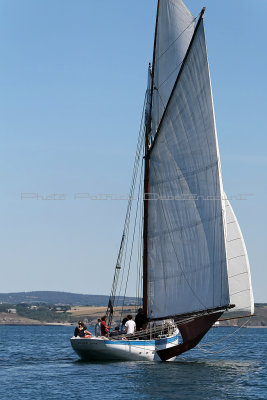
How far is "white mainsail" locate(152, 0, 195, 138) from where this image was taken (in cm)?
5256

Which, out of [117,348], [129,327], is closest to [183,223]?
[129,327]

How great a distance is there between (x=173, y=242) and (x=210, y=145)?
738 cm

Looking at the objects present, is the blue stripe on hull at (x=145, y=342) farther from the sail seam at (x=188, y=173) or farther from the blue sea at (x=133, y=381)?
the sail seam at (x=188, y=173)

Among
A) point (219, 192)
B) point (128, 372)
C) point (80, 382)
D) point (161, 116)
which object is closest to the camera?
point (80, 382)

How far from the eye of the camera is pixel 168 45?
175 feet

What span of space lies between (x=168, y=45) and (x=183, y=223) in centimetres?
1350

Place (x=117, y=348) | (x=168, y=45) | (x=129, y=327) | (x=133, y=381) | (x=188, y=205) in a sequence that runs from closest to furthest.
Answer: (x=133, y=381), (x=117, y=348), (x=188, y=205), (x=129, y=327), (x=168, y=45)

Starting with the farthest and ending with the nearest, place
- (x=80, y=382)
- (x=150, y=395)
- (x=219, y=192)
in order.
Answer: (x=219, y=192) → (x=80, y=382) → (x=150, y=395)

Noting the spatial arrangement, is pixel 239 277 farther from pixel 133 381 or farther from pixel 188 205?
Result: pixel 133 381

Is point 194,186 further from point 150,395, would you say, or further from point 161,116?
point 150,395

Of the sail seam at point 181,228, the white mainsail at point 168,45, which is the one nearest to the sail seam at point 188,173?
the sail seam at point 181,228

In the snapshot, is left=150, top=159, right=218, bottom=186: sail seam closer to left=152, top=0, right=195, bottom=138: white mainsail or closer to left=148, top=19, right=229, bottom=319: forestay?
left=148, top=19, right=229, bottom=319: forestay

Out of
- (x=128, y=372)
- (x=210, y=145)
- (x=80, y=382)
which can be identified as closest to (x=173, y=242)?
(x=210, y=145)

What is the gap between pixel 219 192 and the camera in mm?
46000
